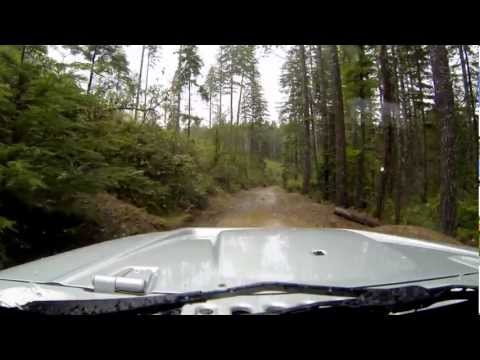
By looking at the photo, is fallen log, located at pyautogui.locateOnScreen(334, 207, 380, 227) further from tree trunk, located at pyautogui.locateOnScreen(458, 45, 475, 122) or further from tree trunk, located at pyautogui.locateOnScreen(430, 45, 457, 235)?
tree trunk, located at pyautogui.locateOnScreen(458, 45, 475, 122)

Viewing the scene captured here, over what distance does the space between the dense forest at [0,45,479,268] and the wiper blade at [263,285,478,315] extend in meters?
3.42

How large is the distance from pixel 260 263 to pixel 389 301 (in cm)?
68

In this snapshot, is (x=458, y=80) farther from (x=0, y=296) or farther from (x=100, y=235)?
(x=0, y=296)

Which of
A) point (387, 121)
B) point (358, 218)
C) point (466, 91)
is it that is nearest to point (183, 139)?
point (358, 218)

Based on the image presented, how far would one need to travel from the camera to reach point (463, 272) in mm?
1377

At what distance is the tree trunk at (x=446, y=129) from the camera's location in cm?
601

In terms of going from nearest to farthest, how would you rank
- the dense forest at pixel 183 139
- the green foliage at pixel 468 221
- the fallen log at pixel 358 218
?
the dense forest at pixel 183 139 < the green foliage at pixel 468 221 < the fallen log at pixel 358 218

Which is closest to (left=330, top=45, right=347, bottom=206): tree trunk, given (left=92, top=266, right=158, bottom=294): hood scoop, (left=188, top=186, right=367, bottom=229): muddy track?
(left=188, top=186, right=367, bottom=229): muddy track

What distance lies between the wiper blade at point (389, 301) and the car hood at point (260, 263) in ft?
0.49

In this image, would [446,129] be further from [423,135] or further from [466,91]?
[423,135]

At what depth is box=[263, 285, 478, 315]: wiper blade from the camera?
1.02m

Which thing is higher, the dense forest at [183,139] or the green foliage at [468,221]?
the dense forest at [183,139]

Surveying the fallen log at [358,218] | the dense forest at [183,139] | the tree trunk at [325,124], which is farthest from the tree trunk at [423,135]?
the fallen log at [358,218]

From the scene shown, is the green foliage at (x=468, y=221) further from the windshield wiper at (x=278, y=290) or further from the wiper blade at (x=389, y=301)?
the windshield wiper at (x=278, y=290)
